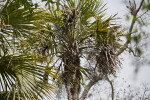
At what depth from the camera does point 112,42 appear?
9.95 feet

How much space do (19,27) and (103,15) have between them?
1.97 m

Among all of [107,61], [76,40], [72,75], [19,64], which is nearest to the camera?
[19,64]

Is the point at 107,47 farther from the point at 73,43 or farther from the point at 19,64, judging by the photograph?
the point at 19,64

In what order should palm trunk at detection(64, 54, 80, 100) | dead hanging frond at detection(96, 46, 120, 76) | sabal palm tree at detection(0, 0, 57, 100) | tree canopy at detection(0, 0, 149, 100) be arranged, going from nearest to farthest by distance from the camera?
sabal palm tree at detection(0, 0, 57, 100) → tree canopy at detection(0, 0, 149, 100) → dead hanging frond at detection(96, 46, 120, 76) → palm trunk at detection(64, 54, 80, 100)

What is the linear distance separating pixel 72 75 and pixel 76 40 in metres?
0.56

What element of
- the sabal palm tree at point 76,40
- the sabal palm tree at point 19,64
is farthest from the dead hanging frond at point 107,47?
the sabal palm tree at point 19,64

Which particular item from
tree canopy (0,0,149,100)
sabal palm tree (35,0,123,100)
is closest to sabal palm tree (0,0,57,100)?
tree canopy (0,0,149,100)

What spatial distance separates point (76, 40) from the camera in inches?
133

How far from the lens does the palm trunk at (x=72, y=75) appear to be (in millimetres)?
3248

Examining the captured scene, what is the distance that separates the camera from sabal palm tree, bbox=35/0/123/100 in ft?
10.2

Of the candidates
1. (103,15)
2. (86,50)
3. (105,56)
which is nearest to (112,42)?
(105,56)

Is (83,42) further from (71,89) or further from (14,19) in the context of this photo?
(14,19)

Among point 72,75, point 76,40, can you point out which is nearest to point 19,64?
point 72,75

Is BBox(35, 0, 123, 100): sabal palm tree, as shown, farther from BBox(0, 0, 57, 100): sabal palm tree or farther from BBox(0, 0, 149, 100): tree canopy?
BBox(0, 0, 57, 100): sabal palm tree
